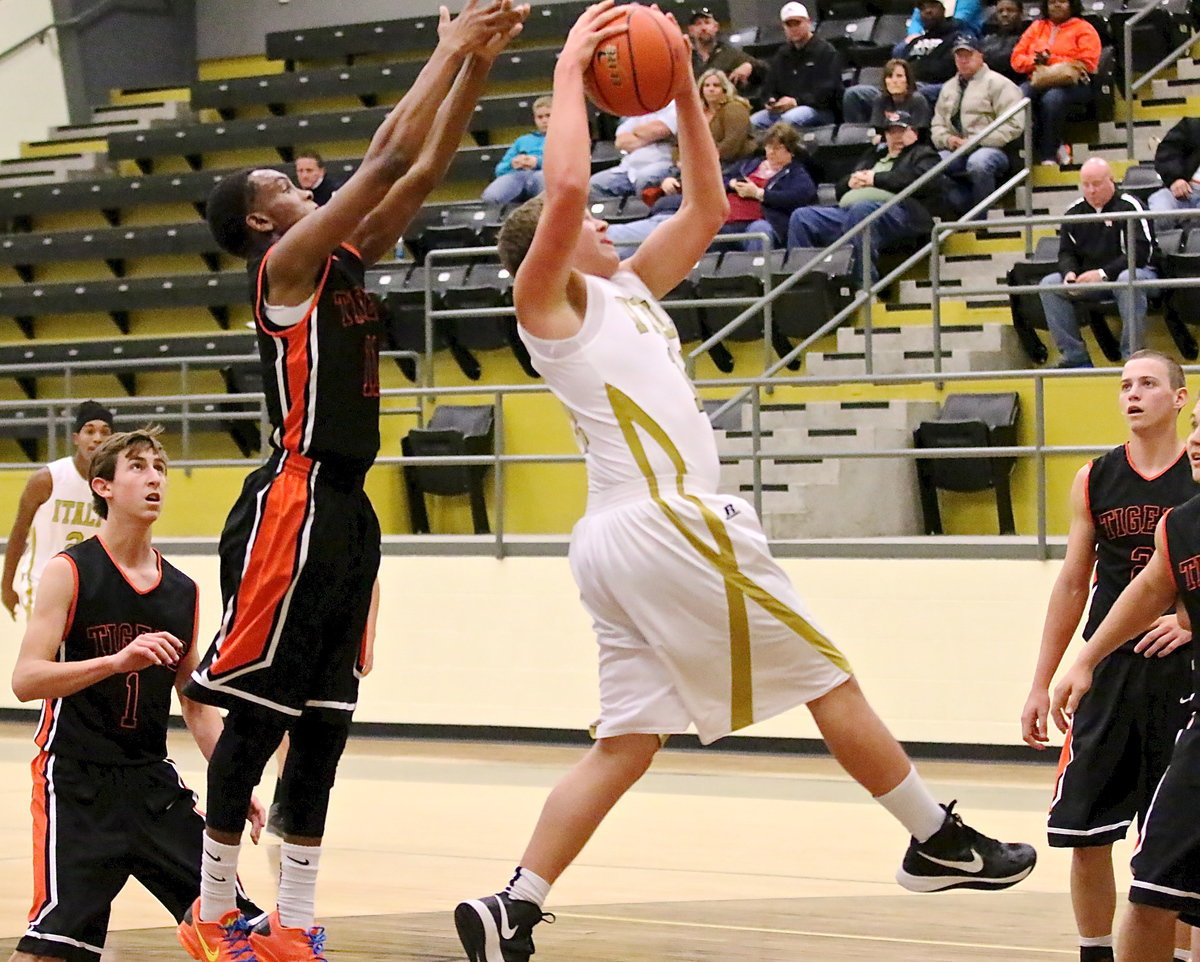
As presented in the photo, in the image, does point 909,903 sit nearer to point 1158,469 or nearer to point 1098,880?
point 1098,880

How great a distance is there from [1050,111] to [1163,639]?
7.43 meters

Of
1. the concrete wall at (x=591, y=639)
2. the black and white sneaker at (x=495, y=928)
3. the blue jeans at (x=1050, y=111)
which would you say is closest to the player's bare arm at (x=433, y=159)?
the black and white sneaker at (x=495, y=928)

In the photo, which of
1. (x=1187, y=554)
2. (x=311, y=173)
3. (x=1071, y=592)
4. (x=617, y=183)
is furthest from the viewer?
(x=617, y=183)

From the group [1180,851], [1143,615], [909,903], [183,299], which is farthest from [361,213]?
[183,299]

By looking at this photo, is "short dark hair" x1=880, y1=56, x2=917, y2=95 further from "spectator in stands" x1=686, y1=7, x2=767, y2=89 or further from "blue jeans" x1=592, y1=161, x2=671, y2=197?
"blue jeans" x1=592, y1=161, x2=671, y2=197

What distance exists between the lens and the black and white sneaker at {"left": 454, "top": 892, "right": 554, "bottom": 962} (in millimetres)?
3658

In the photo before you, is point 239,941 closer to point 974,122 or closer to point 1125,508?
point 1125,508

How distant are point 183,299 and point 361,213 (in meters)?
10.0

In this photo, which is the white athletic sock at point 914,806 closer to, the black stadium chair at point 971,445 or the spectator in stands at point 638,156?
the black stadium chair at point 971,445

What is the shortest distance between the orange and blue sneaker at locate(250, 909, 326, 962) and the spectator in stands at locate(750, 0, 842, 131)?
27.8 ft

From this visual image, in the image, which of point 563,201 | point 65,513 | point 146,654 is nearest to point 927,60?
point 65,513

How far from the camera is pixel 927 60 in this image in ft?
38.3

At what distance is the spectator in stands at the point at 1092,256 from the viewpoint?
9.07m

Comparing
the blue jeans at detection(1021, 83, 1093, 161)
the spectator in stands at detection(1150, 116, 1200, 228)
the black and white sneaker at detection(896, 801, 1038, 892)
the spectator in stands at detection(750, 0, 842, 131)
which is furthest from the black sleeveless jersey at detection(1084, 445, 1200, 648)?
the spectator in stands at detection(750, 0, 842, 131)
